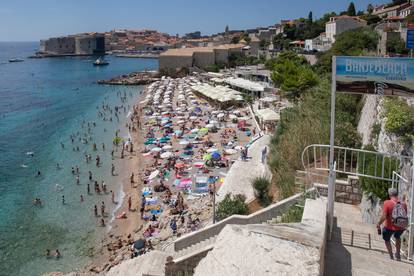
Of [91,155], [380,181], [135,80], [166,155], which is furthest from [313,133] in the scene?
[135,80]

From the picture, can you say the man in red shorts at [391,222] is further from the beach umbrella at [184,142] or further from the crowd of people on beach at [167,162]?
the beach umbrella at [184,142]

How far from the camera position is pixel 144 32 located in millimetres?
178500

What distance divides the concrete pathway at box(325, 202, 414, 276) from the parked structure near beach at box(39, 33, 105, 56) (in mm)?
134237

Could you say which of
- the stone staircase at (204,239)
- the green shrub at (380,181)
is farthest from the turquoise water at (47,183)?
the green shrub at (380,181)

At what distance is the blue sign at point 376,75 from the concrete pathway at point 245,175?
752 cm

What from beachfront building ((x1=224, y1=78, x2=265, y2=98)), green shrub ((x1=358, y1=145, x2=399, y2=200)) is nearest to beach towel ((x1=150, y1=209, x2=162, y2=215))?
green shrub ((x1=358, y1=145, x2=399, y2=200))

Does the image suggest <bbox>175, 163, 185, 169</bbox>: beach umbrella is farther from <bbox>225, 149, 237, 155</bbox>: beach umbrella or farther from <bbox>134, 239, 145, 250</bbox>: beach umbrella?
<bbox>134, 239, 145, 250</bbox>: beach umbrella

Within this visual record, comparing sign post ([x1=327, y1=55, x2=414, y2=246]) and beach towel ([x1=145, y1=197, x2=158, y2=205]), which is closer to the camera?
sign post ([x1=327, y1=55, x2=414, y2=246])

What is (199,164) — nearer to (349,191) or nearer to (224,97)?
(349,191)

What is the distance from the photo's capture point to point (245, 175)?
14719mm

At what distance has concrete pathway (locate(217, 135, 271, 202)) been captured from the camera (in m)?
13.0

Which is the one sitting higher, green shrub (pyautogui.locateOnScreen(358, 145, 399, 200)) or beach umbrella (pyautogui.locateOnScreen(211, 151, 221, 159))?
green shrub (pyautogui.locateOnScreen(358, 145, 399, 200))

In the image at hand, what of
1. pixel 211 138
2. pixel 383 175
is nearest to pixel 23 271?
pixel 383 175

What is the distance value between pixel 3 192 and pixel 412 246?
60.5 feet
